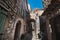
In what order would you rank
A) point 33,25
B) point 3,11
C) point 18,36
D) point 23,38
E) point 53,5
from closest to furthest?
1. point 3,11
2. point 53,5
3. point 18,36
4. point 23,38
5. point 33,25

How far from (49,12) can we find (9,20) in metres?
3.26

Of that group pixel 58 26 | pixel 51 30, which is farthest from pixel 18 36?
pixel 58 26

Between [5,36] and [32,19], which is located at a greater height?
[32,19]

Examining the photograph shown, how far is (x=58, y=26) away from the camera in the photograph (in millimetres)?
6957

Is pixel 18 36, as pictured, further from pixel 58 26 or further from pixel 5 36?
pixel 58 26

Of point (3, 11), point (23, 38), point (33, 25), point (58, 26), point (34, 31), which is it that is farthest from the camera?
point (33, 25)

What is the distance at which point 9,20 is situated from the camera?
7.39 metres

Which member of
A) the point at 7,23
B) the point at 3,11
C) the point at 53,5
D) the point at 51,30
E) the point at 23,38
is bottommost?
the point at 23,38

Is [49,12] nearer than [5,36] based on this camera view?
No

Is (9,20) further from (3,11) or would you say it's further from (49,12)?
(49,12)

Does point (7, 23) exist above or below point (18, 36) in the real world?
above

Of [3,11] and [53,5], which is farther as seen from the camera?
[53,5]

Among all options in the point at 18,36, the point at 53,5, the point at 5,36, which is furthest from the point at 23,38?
the point at 53,5

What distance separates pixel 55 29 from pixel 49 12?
170 centimetres
